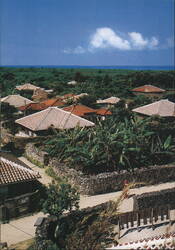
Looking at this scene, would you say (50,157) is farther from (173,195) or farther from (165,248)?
(165,248)

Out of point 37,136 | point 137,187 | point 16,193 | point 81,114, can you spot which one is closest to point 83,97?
point 81,114

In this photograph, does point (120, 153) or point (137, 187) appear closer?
point (137, 187)

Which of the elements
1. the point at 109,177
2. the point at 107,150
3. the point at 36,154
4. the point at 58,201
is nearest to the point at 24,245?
the point at 58,201

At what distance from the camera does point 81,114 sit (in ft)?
113

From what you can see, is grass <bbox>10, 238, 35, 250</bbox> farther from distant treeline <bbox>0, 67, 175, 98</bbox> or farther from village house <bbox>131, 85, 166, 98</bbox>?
village house <bbox>131, 85, 166, 98</bbox>

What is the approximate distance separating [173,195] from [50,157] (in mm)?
8257

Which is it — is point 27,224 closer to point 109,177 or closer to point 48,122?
point 109,177

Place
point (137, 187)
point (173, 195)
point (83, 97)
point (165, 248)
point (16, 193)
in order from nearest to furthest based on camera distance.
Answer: point (165, 248)
point (16, 193)
point (173, 195)
point (137, 187)
point (83, 97)

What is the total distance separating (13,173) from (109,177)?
530 centimetres

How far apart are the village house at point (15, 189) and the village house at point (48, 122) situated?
11723 millimetres

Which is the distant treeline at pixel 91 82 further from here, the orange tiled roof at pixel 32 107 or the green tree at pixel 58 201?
the green tree at pixel 58 201

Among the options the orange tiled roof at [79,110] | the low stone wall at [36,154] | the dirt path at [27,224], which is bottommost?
the dirt path at [27,224]

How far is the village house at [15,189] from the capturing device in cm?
1538

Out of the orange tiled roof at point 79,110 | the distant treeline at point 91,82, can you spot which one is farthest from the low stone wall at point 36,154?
the distant treeline at point 91,82
